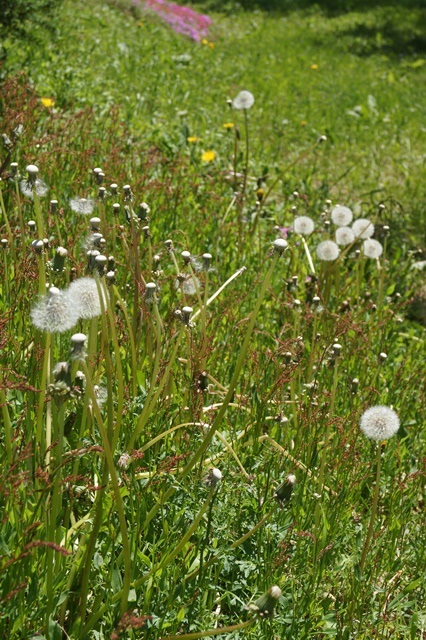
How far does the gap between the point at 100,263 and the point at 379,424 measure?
88 centimetres

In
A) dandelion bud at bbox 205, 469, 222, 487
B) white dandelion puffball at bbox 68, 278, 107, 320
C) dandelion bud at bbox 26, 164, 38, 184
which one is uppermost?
dandelion bud at bbox 26, 164, 38, 184

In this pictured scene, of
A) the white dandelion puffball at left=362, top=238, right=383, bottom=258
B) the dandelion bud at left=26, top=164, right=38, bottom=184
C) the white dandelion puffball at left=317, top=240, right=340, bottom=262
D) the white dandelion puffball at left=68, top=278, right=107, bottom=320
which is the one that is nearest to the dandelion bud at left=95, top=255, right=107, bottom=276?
the white dandelion puffball at left=68, top=278, right=107, bottom=320

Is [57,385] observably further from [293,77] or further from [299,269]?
[293,77]

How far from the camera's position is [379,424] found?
1.98m

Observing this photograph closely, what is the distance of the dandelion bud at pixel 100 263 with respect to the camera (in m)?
1.51

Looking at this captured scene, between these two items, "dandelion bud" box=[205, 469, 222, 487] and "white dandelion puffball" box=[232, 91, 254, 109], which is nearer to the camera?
"dandelion bud" box=[205, 469, 222, 487]

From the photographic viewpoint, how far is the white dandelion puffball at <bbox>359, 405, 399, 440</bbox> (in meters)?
1.97

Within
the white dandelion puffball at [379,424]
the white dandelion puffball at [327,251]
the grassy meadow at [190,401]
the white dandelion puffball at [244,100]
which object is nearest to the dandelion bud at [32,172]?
the grassy meadow at [190,401]

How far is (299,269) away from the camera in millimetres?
3971

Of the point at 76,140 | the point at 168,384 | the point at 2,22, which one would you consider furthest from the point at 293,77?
the point at 168,384

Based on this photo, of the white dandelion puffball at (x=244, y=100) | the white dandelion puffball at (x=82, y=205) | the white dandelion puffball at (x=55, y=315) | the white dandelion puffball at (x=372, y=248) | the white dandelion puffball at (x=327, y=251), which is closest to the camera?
the white dandelion puffball at (x=55, y=315)

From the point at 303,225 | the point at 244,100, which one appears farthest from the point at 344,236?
the point at 244,100

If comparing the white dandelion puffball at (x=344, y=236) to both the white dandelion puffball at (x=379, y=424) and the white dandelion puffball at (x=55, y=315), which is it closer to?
the white dandelion puffball at (x=379, y=424)

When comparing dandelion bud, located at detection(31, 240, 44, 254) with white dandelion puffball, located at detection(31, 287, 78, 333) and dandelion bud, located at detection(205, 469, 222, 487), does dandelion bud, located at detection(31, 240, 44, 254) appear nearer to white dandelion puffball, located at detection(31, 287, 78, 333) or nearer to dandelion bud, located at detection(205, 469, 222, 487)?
white dandelion puffball, located at detection(31, 287, 78, 333)
